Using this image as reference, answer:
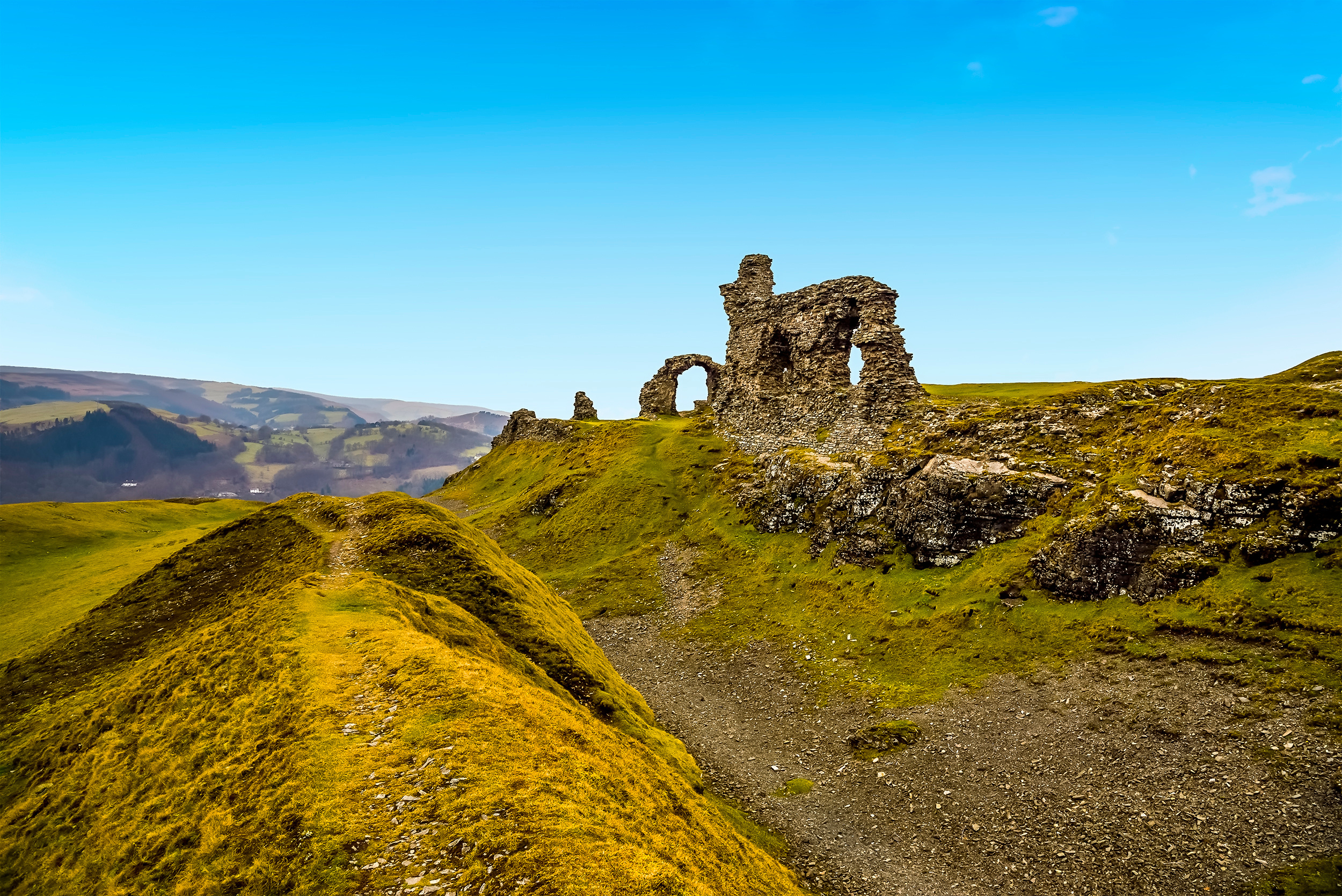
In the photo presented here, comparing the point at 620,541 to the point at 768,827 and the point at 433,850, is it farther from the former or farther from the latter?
the point at 433,850

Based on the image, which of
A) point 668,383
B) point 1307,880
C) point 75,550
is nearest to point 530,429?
point 668,383

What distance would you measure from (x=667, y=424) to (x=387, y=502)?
201ft

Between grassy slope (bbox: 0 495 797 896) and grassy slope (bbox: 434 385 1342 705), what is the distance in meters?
16.0

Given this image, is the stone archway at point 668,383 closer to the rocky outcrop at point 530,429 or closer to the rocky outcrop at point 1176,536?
the rocky outcrop at point 530,429

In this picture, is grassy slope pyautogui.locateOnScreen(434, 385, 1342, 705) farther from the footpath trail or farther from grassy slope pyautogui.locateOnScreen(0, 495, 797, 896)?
grassy slope pyautogui.locateOnScreen(0, 495, 797, 896)

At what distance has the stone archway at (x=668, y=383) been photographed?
337 ft

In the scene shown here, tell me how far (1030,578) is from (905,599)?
739 centimetres

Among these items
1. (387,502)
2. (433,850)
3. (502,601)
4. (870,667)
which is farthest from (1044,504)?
(387,502)

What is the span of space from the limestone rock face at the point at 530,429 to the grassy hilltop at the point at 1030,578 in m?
45.2

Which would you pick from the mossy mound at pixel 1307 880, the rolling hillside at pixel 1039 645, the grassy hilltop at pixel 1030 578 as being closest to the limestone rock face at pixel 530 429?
the grassy hilltop at pixel 1030 578

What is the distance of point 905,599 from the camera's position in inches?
1484

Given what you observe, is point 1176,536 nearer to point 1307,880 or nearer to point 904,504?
point 904,504

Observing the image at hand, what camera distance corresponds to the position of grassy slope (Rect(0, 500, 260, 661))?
38375mm

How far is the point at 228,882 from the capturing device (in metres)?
10.3
